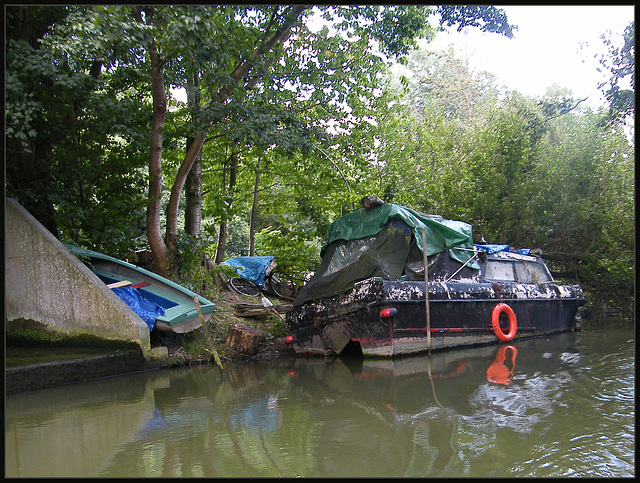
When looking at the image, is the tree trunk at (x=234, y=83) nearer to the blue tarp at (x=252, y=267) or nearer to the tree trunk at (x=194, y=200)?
the tree trunk at (x=194, y=200)

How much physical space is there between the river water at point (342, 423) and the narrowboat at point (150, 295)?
983 mm

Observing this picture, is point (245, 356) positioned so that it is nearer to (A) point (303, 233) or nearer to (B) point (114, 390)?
(B) point (114, 390)

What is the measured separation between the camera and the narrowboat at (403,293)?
30.0ft

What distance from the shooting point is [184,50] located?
8008mm

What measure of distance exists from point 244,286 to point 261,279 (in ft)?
1.95

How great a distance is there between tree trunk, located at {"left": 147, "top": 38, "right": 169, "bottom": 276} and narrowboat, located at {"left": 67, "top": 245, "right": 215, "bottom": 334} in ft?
2.68

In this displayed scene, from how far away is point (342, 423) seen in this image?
496 cm

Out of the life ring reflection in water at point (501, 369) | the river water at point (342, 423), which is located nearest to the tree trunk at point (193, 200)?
the river water at point (342, 423)

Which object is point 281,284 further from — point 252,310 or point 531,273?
point 531,273

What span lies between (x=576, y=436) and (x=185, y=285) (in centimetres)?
826

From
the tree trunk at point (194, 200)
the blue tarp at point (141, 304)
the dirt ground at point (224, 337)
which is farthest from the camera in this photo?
the tree trunk at point (194, 200)

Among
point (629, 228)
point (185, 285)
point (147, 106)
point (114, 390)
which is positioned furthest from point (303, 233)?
point (629, 228)

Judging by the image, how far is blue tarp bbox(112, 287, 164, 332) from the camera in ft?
28.8

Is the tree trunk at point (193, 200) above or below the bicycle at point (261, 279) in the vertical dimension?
above
